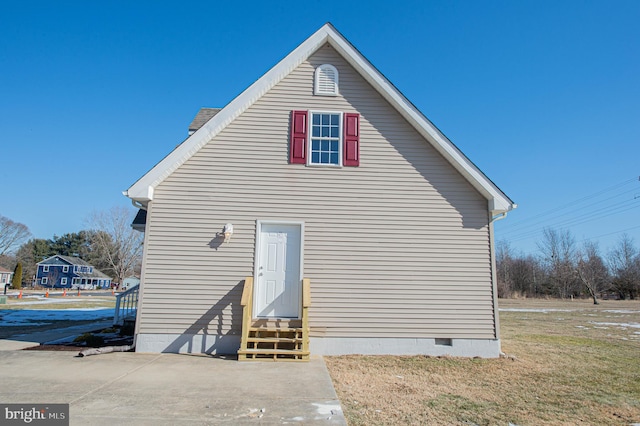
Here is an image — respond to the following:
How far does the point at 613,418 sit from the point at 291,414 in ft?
11.8

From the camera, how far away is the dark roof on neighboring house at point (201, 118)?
9.84 metres

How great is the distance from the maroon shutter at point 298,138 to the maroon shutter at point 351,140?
86 cm

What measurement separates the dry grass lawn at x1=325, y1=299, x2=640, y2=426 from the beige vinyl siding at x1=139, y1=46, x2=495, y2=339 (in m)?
0.99

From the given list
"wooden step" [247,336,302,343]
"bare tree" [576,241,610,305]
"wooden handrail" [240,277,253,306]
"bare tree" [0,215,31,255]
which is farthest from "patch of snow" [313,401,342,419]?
"bare tree" [0,215,31,255]

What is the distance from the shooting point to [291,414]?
3.80m

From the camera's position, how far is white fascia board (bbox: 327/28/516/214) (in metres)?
7.59

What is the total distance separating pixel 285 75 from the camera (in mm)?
8102

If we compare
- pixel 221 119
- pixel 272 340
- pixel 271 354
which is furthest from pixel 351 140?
pixel 271 354

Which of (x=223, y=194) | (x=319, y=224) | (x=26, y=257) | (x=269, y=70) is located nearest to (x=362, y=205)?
(x=319, y=224)

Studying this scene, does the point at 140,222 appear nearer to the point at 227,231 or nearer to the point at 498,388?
the point at 227,231

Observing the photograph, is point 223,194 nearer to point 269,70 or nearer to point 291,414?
point 269,70

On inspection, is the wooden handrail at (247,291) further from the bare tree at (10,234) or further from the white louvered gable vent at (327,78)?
the bare tree at (10,234)

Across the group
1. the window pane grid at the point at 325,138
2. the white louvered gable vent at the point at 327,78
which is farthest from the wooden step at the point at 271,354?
the white louvered gable vent at the point at 327,78

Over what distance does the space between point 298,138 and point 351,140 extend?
1.14 metres
